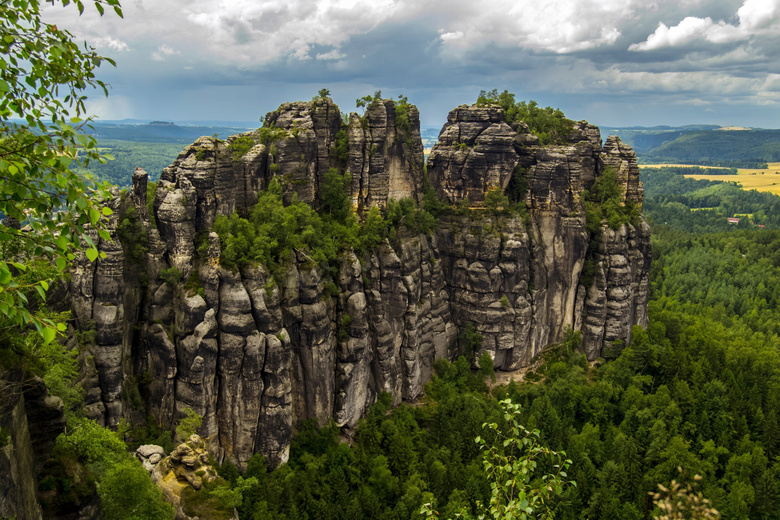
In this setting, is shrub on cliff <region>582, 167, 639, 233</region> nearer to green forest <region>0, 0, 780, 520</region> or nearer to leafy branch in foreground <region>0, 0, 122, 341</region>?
green forest <region>0, 0, 780, 520</region>

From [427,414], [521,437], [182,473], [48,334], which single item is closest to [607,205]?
[427,414]

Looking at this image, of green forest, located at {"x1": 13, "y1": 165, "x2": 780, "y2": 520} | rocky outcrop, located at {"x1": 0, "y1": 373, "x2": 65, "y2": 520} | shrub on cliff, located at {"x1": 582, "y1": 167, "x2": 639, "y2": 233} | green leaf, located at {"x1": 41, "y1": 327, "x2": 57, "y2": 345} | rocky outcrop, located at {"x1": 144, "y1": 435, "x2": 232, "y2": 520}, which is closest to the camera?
green leaf, located at {"x1": 41, "y1": 327, "x2": 57, "y2": 345}

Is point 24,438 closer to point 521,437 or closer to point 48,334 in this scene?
point 48,334

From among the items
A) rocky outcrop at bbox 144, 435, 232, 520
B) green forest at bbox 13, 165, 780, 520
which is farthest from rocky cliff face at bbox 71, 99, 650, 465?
rocky outcrop at bbox 144, 435, 232, 520

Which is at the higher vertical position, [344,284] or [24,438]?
[24,438]

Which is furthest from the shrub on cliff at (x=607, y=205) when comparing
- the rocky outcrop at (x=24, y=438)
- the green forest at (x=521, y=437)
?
the rocky outcrop at (x=24, y=438)

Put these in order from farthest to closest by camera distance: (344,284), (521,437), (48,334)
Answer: (344,284)
(521,437)
(48,334)

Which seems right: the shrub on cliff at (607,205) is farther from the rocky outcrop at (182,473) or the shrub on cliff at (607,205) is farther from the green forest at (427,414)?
the rocky outcrop at (182,473)

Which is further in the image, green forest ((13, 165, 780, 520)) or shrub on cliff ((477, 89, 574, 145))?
shrub on cliff ((477, 89, 574, 145))
